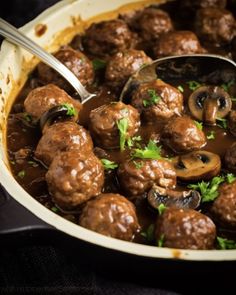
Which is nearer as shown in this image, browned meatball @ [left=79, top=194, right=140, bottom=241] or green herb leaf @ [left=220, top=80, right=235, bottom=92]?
browned meatball @ [left=79, top=194, right=140, bottom=241]

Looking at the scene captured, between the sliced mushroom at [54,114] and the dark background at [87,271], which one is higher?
the sliced mushroom at [54,114]

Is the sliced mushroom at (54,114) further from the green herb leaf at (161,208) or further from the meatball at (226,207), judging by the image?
the meatball at (226,207)

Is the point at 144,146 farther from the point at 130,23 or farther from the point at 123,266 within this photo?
the point at 130,23

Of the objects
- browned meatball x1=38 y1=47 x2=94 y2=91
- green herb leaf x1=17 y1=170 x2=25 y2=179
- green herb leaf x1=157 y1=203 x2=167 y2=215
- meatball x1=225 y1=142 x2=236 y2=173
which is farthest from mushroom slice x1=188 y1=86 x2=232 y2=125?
green herb leaf x1=17 y1=170 x2=25 y2=179

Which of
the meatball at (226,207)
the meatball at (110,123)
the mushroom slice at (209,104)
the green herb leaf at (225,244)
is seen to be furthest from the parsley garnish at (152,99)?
the green herb leaf at (225,244)

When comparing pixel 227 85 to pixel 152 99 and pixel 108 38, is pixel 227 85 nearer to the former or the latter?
pixel 152 99

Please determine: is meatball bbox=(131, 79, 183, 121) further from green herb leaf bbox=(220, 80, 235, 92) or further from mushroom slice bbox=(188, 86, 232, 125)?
green herb leaf bbox=(220, 80, 235, 92)
